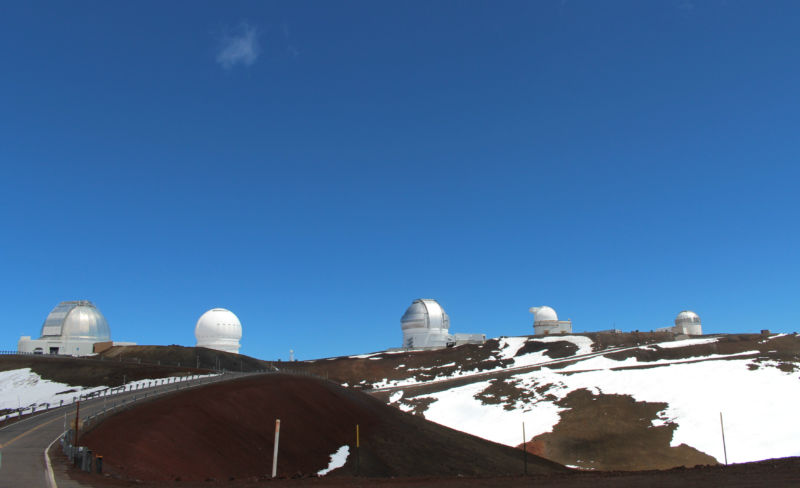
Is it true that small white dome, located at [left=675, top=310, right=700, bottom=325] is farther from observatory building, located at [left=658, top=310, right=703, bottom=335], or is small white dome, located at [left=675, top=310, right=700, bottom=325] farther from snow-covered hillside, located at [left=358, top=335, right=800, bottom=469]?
snow-covered hillside, located at [left=358, top=335, right=800, bottom=469]

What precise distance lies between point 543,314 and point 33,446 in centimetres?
10859

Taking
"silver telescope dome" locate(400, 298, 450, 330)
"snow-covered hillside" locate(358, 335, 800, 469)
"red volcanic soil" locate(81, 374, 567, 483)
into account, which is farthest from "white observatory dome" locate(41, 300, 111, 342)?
"silver telescope dome" locate(400, 298, 450, 330)

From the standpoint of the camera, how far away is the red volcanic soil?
1037 inches

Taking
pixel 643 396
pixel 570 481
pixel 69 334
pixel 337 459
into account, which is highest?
pixel 69 334

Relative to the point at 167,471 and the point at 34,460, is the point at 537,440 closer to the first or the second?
the point at 167,471

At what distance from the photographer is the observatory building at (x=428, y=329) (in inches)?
4493

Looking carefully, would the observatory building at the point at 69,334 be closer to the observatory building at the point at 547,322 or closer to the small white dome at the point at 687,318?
the observatory building at the point at 547,322

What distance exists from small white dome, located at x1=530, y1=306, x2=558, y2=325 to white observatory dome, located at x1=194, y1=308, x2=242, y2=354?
63216 mm

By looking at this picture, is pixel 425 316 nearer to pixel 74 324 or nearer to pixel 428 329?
pixel 428 329

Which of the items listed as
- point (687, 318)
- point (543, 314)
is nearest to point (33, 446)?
point (543, 314)

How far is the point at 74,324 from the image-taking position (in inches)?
3201

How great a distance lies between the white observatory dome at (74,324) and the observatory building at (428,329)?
2198 inches

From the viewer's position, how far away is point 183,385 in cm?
4747

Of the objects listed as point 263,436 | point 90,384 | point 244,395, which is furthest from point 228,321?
point 263,436
